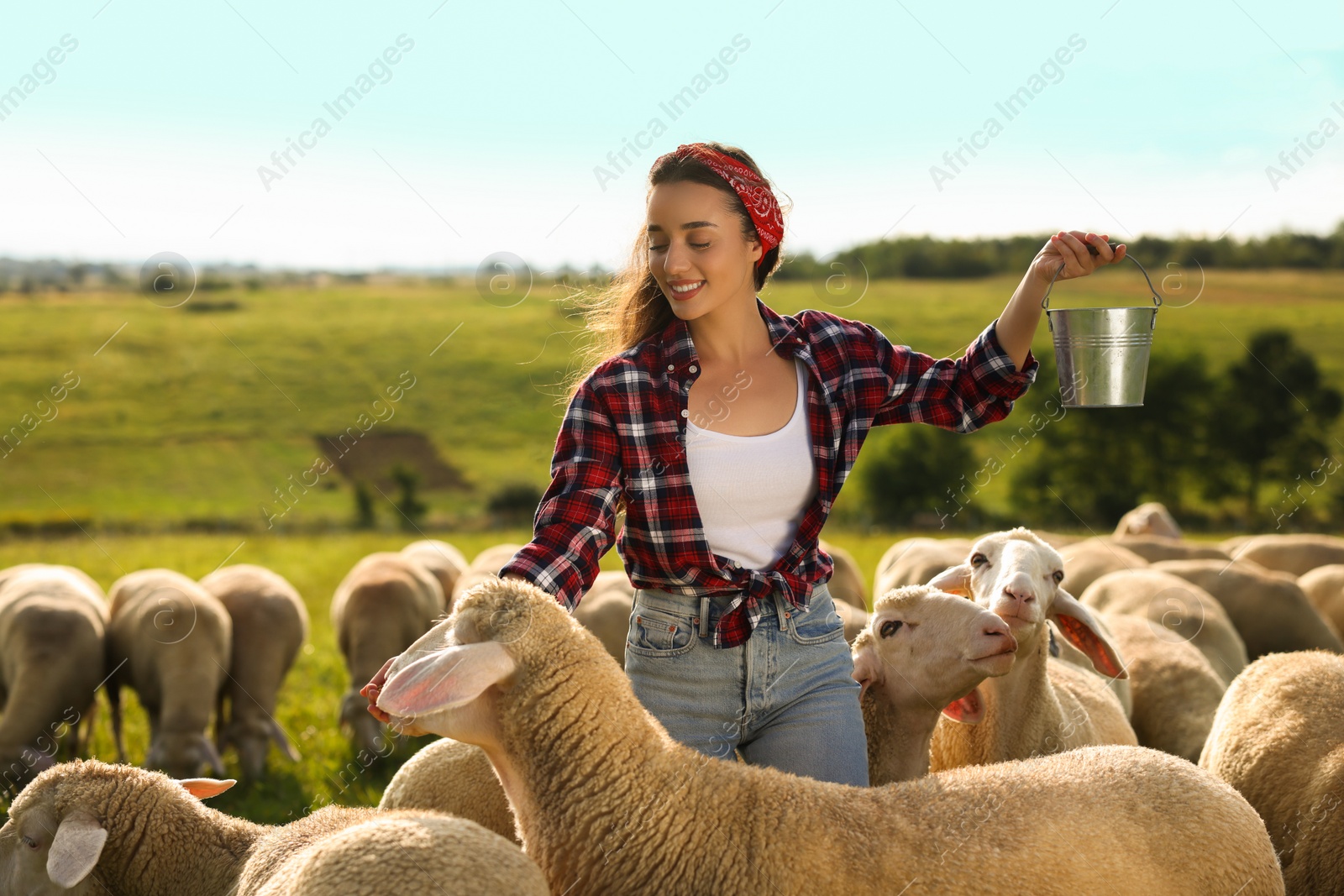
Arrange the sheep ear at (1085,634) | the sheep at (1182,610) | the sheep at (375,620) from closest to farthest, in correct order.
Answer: the sheep ear at (1085,634)
the sheep at (1182,610)
the sheep at (375,620)

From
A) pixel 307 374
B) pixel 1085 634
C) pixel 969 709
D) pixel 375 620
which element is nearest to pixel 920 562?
pixel 375 620

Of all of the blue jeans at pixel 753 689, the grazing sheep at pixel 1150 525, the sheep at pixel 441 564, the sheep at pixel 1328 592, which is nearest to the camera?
the blue jeans at pixel 753 689

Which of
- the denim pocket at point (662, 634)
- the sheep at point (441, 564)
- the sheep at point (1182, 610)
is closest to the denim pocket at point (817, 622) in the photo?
the denim pocket at point (662, 634)

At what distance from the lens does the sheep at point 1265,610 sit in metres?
8.51

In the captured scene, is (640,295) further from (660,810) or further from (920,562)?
(920,562)

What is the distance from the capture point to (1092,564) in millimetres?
9773

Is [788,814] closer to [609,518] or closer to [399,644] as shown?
[609,518]

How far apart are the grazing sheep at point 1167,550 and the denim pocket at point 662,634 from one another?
8.62 meters

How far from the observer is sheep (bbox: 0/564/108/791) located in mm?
7148

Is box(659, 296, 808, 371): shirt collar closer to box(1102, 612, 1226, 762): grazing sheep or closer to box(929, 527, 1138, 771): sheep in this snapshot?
box(929, 527, 1138, 771): sheep

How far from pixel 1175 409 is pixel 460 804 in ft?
147

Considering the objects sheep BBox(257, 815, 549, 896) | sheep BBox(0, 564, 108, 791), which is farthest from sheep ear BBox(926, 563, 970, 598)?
sheep BBox(0, 564, 108, 791)

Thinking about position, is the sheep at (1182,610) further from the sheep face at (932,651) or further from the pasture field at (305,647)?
the pasture field at (305,647)

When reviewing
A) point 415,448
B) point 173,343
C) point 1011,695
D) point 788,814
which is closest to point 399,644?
point 1011,695
